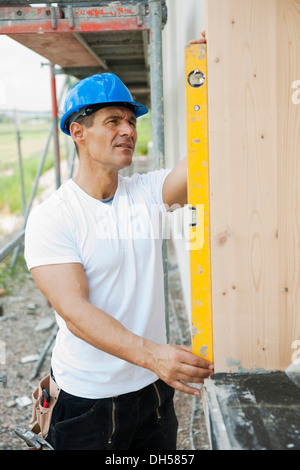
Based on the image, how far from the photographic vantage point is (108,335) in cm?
164

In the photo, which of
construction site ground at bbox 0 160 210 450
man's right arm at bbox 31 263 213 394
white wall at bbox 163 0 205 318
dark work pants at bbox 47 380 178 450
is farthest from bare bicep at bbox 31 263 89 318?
construction site ground at bbox 0 160 210 450

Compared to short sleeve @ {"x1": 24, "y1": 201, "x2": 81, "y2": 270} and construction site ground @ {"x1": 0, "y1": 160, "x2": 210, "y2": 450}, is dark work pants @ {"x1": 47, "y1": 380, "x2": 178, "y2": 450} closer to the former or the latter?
short sleeve @ {"x1": 24, "y1": 201, "x2": 81, "y2": 270}

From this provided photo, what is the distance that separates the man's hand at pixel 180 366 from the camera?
1530mm

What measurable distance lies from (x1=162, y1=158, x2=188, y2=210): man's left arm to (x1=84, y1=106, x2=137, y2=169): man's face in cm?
23

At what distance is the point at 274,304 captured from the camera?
60.1 inches

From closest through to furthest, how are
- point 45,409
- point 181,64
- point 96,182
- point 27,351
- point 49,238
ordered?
point 49,238 < point 96,182 < point 45,409 < point 181,64 < point 27,351

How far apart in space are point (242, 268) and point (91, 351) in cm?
81

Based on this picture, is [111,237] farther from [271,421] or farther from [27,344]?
Answer: [27,344]

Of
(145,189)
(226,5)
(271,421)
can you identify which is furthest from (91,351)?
(226,5)

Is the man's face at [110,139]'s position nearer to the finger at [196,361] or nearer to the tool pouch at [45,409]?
the finger at [196,361]

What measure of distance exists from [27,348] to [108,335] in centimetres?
414

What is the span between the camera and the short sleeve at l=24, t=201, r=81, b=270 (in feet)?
5.83

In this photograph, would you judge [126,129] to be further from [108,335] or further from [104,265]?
[108,335]

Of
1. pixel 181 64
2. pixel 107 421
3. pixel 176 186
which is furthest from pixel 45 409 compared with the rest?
pixel 181 64
